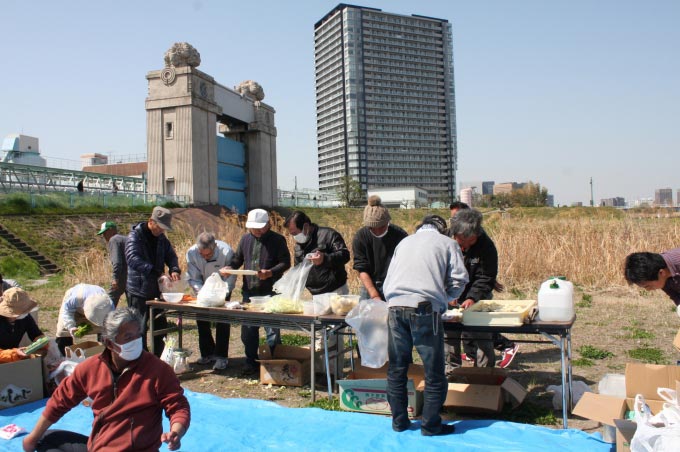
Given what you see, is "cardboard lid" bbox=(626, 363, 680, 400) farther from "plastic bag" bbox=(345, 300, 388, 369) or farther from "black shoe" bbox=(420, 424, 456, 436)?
"plastic bag" bbox=(345, 300, 388, 369)

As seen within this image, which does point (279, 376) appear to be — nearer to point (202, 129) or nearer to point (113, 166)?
point (202, 129)

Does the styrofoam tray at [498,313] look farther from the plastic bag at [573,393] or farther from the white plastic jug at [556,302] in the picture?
the plastic bag at [573,393]

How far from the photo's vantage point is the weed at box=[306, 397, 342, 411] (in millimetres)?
4625

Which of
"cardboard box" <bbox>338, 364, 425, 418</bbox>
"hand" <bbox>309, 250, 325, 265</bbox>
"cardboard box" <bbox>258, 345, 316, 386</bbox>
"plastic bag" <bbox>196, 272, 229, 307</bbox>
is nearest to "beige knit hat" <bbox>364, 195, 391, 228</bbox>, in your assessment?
"hand" <bbox>309, 250, 325, 265</bbox>

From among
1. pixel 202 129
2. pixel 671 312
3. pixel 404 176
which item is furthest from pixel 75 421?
pixel 404 176

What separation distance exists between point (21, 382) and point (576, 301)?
27.4ft

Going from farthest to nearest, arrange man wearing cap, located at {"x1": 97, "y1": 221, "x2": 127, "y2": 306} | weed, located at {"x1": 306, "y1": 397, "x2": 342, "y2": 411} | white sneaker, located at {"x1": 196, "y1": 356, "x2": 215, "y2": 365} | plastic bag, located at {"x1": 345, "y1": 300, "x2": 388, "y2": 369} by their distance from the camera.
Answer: man wearing cap, located at {"x1": 97, "y1": 221, "x2": 127, "y2": 306} < white sneaker, located at {"x1": 196, "y1": 356, "x2": 215, "y2": 365} < weed, located at {"x1": 306, "y1": 397, "x2": 342, "y2": 411} < plastic bag, located at {"x1": 345, "y1": 300, "x2": 388, "y2": 369}

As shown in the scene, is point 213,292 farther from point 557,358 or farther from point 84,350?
point 557,358

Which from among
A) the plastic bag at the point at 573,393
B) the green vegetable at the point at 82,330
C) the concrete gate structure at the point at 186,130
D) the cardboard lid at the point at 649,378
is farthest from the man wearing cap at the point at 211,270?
the concrete gate structure at the point at 186,130

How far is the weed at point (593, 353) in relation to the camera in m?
6.02

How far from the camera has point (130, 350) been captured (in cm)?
262

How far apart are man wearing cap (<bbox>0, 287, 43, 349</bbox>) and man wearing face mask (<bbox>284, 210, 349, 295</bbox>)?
2494 millimetres

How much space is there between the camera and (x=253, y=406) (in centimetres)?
466

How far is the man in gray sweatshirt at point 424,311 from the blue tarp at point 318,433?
0.60ft
